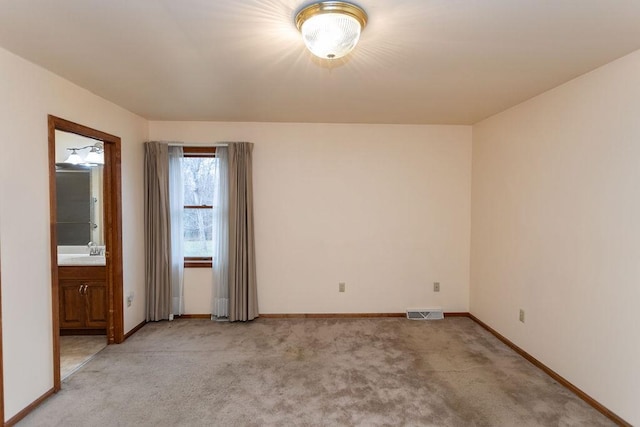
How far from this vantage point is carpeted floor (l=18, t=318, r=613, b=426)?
2209mm

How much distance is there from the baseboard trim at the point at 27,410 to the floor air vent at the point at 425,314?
3.61m

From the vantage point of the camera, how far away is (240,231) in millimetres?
3879

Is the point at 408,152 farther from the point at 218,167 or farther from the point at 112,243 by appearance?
the point at 112,243

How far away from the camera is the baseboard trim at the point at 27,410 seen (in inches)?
82.7

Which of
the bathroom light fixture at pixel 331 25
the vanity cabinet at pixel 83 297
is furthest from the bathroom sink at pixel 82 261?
the bathroom light fixture at pixel 331 25

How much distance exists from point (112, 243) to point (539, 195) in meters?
4.20

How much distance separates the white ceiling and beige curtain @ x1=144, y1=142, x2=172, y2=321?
0.78 m

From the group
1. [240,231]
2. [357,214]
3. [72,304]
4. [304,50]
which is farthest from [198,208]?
[304,50]

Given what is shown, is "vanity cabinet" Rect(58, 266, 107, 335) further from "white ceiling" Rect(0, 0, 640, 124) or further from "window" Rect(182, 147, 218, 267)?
"white ceiling" Rect(0, 0, 640, 124)

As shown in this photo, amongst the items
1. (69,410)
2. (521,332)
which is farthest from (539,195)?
(69,410)

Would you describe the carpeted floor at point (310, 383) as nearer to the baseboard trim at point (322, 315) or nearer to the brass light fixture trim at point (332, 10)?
the baseboard trim at point (322, 315)

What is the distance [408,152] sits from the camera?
13.5ft

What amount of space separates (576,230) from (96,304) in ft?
15.3

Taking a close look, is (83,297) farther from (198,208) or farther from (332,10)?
(332,10)
